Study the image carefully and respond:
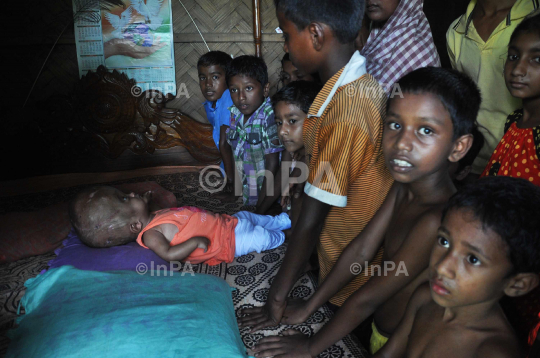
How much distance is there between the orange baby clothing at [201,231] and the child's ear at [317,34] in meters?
0.98

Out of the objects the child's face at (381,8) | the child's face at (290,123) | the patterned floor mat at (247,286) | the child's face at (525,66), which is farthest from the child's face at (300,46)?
the patterned floor mat at (247,286)

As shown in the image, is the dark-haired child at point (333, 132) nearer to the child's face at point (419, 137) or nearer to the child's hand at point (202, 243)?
the child's face at point (419, 137)

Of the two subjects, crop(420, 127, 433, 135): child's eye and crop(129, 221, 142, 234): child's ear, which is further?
crop(129, 221, 142, 234): child's ear

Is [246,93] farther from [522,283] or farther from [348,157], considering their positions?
[522,283]

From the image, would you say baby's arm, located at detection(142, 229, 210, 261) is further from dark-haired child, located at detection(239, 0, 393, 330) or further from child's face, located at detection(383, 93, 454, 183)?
child's face, located at detection(383, 93, 454, 183)

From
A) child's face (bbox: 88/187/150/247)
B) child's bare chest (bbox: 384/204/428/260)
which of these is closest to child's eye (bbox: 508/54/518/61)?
child's bare chest (bbox: 384/204/428/260)

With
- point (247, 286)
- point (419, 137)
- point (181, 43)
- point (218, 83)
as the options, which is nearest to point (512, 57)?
point (419, 137)

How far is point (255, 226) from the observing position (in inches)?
77.1

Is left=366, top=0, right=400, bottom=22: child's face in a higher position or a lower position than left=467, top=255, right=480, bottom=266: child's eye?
higher

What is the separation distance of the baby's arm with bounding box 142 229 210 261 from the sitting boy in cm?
109

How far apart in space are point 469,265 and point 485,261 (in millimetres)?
32

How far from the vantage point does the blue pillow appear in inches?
41.7

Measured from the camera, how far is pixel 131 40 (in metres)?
3.68

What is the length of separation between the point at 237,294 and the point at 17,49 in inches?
132
